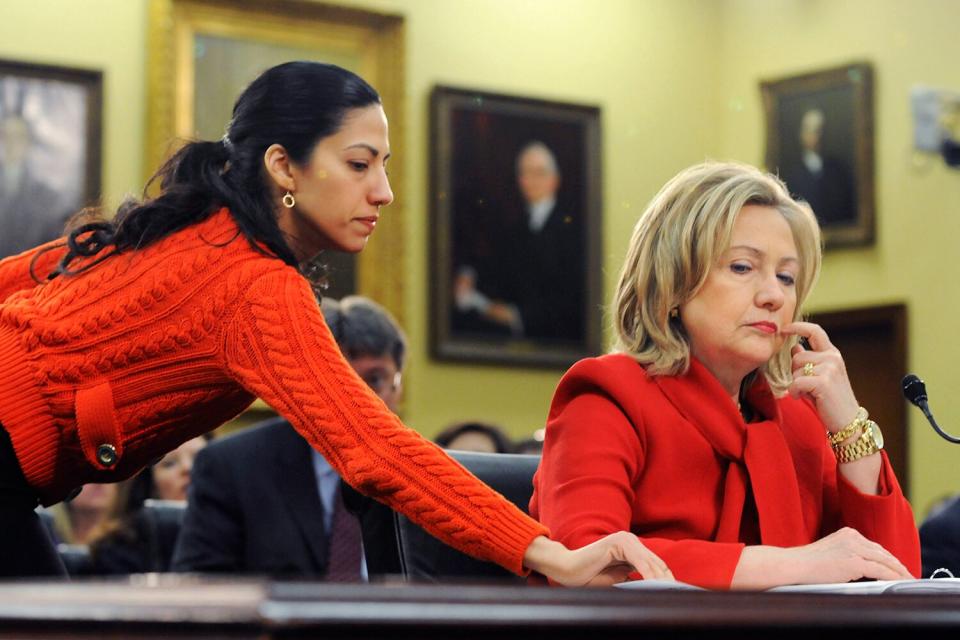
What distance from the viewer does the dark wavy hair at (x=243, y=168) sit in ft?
6.23

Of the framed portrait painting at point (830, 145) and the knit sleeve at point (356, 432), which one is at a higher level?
the framed portrait painting at point (830, 145)

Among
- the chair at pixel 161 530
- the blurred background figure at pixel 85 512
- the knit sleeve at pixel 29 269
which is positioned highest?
the knit sleeve at pixel 29 269

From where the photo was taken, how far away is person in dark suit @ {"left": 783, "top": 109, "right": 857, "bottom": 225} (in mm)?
7242

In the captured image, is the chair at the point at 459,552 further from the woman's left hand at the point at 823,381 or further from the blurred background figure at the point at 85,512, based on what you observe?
the blurred background figure at the point at 85,512

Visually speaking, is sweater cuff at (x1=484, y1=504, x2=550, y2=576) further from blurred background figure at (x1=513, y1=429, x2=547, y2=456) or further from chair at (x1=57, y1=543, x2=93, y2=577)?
blurred background figure at (x1=513, y1=429, x2=547, y2=456)

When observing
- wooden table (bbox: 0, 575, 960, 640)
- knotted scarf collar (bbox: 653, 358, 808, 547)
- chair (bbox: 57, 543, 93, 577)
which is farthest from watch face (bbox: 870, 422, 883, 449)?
chair (bbox: 57, 543, 93, 577)

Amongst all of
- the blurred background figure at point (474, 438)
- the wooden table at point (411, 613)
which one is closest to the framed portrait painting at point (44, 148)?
the blurred background figure at point (474, 438)

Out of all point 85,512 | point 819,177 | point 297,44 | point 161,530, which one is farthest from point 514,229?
point 161,530

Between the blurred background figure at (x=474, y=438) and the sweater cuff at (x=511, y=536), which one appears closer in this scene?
Result: the sweater cuff at (x=511, y=536)

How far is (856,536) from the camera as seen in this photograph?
1.81m

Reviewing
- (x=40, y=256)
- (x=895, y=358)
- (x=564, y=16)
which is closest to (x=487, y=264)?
(x=564, y=16)

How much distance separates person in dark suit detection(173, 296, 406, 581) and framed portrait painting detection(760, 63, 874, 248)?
4.23 meters

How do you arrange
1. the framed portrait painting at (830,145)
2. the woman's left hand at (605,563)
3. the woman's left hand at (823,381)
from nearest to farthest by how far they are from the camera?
1. the woman's left hand at (605,563)
2. the woman's left hand at (823,381)
3. the framed portrait painting at (830,145)

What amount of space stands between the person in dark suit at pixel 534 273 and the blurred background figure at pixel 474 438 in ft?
8.14
